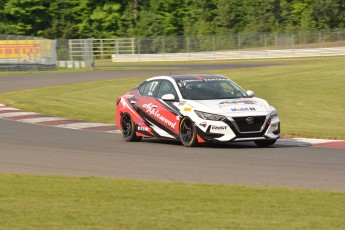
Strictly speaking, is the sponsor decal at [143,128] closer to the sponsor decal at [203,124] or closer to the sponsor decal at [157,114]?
the sponsor decal at [157,114]

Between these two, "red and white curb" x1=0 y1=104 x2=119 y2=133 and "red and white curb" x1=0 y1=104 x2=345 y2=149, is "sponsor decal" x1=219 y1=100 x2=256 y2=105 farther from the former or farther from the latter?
"red and white curb" x1=0 y1=104 x2=119 y2=133

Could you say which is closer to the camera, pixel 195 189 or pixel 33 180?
pixel 195 189

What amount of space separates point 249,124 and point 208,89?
1.45 m

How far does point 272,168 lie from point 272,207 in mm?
3971

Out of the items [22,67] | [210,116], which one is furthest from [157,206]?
[22,67]

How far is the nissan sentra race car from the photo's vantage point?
50.6 feet

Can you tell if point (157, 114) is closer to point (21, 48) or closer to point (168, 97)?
point (168, 97)

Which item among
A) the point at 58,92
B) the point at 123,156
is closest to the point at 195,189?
the point at 123,156

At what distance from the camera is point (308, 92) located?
3125 centimetres

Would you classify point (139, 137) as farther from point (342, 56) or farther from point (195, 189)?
point (342, 56)

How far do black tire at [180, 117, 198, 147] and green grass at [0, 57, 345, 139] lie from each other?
319 cm

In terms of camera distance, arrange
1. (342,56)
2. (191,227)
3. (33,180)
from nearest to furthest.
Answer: (191,227)
(33,180)
(342,56)

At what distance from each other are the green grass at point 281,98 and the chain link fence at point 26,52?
13.1 metres

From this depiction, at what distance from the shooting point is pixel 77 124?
21.1 metres
